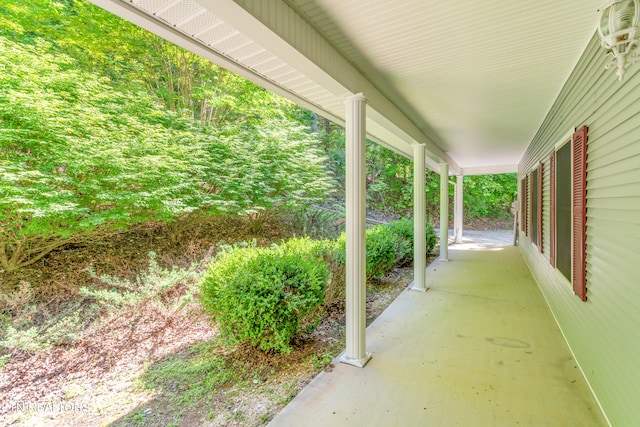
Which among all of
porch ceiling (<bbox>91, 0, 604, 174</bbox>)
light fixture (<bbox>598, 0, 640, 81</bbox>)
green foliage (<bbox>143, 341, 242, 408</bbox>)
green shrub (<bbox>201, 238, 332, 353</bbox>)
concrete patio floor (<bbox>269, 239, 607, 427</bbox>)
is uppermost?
porch ceiling (<bbox>91, 0, 604, 174</bbox>)

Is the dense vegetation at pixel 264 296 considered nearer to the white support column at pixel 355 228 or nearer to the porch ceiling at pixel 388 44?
the white support column at pixel 355 228

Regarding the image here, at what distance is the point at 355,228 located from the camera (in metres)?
2.70

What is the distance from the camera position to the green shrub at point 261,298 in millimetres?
2639

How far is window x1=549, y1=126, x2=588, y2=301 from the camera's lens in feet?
7.93

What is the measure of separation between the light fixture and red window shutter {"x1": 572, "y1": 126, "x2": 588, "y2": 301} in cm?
118

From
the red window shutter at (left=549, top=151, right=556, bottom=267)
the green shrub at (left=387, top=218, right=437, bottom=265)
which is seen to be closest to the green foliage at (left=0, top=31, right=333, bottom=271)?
the green shrub at (left=387, top=218, right=437, bottom=265)

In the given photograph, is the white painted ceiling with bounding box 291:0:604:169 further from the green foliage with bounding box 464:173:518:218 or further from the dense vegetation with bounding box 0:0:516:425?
the green foliage with bounding box 464:173:518:218

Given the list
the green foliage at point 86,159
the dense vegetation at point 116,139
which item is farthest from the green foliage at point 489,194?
the green foliage at point 86,159

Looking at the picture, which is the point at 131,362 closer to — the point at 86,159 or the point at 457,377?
the point at 86,159

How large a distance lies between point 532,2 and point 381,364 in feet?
9.95

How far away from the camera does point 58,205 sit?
3457 millimetres

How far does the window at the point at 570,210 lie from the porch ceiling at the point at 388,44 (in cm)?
81

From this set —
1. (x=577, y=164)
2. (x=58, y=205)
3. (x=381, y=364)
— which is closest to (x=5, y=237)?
(x=58, y=205)

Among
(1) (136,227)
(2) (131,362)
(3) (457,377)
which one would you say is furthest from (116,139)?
(3) (457,377)
